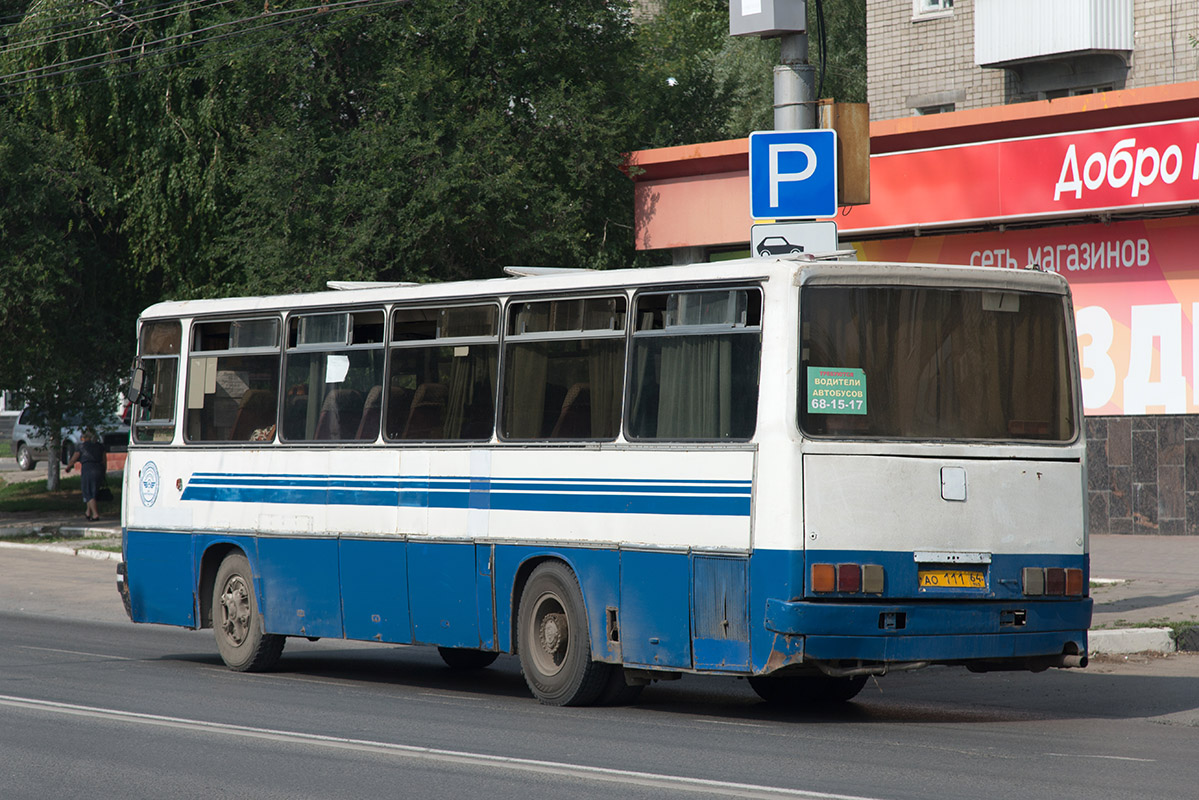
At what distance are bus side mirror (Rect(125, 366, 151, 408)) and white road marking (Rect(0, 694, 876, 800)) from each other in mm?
3659

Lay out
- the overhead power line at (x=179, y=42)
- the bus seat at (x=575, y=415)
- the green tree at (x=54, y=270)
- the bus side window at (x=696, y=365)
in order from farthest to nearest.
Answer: the green tree at (x=54, y=270)
the overhead power line at (x=179, y=42)
the bus seat at (x=575, y=415)
the bus side window at (x=696, y=365)

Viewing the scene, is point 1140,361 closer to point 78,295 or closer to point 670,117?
point 670,117

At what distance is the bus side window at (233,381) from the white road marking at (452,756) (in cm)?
306

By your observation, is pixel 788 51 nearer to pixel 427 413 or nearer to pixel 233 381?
pixel 427 413

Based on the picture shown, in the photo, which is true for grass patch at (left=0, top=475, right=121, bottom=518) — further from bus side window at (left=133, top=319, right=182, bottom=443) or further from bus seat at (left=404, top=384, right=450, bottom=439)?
bus seat at (left=404, top=384, right=450, bottom=439)

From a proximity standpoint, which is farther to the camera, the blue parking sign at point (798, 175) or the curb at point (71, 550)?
the curb at point (71, 550)

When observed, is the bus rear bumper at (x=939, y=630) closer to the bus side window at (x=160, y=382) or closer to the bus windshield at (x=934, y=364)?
the bus windshield at (x=934, y=364)

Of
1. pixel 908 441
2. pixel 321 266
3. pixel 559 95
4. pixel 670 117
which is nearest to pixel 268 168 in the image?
pixel 321 266

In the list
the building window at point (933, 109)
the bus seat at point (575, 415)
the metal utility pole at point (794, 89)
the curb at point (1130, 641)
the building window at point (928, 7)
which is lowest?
the curb at point (1130, 641)

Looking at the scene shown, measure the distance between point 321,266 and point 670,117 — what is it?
40.9ft

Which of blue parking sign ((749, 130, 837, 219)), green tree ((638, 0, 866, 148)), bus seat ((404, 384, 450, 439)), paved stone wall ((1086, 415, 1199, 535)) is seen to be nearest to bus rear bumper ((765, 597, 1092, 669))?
bus seat ((404, 384, 450, 439))

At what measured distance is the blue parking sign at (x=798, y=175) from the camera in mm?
12617

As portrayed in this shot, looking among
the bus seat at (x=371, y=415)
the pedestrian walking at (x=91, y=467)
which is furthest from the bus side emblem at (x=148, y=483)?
the pedestrian walking at (x=91, y=467)

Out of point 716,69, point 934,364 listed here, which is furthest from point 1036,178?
point 716,69
